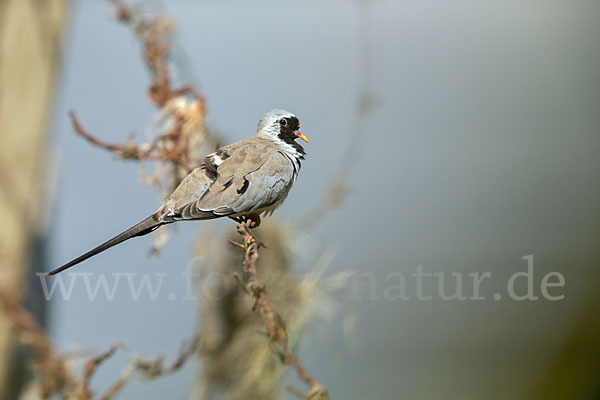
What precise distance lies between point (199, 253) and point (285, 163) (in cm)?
136

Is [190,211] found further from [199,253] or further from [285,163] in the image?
[199,253]

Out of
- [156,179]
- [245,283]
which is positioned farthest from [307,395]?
[156,179]

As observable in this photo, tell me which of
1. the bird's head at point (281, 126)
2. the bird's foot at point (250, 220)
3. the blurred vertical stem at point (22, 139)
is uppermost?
the blurred vertical stem at point (22, 139)

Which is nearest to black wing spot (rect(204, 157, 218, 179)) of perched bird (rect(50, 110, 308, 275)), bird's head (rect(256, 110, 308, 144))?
perched bird (rect(50, 110, 308, 275))

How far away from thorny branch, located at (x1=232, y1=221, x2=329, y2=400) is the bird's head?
0.18 metres

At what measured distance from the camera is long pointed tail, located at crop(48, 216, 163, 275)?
0.74m

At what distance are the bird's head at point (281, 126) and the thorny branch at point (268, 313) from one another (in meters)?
0.18

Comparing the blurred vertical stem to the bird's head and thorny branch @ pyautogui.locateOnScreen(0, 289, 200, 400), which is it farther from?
the bird's head

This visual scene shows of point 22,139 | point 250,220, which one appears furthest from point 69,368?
point 22,139

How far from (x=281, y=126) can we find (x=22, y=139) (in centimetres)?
235

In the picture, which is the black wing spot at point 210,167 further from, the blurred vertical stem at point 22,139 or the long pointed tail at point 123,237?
the blurred vertical stem at point 22,139

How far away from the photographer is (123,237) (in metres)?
0.82

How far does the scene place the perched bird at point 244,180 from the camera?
917 millimetres

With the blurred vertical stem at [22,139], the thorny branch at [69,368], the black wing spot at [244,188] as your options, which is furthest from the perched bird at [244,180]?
the blurred vertical stem at [22,139]
